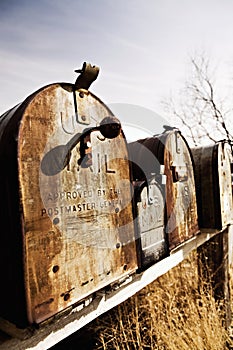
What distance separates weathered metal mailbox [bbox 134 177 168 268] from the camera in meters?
1.28

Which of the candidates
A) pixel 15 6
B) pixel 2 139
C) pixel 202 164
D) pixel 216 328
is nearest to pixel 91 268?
pixel 2 139

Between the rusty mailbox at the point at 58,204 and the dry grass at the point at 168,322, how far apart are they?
1125 millimetres

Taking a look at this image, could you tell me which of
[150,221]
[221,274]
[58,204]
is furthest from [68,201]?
[221,274]

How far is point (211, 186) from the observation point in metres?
2.10

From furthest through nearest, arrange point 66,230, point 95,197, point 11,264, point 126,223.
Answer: point 126,223 → point 95,197 → point 66,230 → point 11,264

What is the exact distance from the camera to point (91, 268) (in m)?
1.00

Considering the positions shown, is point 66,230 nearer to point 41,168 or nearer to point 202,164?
point 41,168

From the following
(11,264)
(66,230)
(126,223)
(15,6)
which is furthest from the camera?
(15,6)

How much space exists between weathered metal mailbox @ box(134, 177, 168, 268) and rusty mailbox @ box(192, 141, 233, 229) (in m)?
0.77

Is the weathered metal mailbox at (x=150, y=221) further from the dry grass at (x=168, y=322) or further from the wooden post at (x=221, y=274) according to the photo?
the wooden post at (x=221, y=274)

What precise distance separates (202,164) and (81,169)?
1391 mm

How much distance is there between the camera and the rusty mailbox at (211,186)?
2.09 meters

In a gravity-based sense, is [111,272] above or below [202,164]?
below

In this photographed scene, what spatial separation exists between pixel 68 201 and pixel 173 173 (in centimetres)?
86
